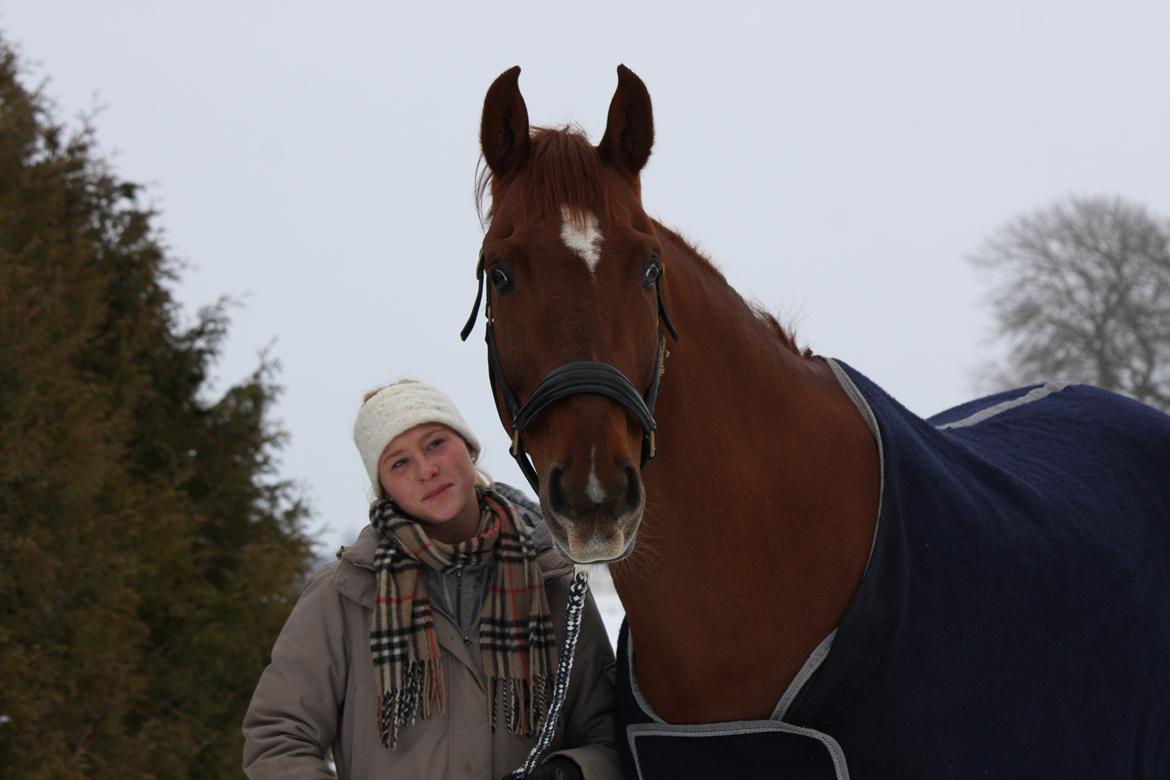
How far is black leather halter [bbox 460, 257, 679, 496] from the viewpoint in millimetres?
2129

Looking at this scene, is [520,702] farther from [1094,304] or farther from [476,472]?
[1094,304]

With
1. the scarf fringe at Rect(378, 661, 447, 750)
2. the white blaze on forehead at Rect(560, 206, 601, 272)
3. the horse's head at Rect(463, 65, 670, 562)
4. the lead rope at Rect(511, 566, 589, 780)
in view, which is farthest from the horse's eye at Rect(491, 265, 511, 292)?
the scarf fringe at Rect(378, 661, 447, 750)

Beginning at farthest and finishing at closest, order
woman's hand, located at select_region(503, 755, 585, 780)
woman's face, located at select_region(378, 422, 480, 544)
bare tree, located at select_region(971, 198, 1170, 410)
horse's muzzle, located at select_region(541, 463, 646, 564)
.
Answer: bare tree, located at select_region(971, 198, 1170, 410) → woman's face, located at select_region(378, 422, 480, 544) → woman's hand, located at select_region(503, 755, 585, 780) → horse's muzzle, located at select_region(541, 463, 646, 564)

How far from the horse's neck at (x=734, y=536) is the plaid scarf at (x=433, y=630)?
346 mm

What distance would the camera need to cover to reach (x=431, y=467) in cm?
289

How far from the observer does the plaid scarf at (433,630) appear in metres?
2.70

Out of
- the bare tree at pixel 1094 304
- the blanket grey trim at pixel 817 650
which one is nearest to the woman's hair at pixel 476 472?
the blanket grey trim at pixel 817 650

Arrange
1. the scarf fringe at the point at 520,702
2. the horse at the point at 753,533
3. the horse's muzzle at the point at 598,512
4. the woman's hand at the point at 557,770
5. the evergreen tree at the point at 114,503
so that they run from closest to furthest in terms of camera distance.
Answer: the horse's muzzle at the point at 598,512 < the horse at the point at 753,533 < the woman's hand at the point at 557,770 < the scarf fringe at the point at 520,702 < the evergreen tree at the point at 114,503

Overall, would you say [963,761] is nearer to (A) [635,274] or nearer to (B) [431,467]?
(A) [635,274]

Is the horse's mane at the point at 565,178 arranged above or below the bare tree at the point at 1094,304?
below

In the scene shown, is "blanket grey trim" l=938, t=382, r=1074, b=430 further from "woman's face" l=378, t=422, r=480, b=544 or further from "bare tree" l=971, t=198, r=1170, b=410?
"bare tree" l=971, t=198, r=1170, b=410

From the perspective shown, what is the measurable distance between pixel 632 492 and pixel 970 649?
32.3 inches

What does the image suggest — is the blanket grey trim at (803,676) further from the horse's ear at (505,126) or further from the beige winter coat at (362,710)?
the horse's ear at (505,126)

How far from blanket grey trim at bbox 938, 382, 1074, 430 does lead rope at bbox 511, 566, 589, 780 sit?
130cm
